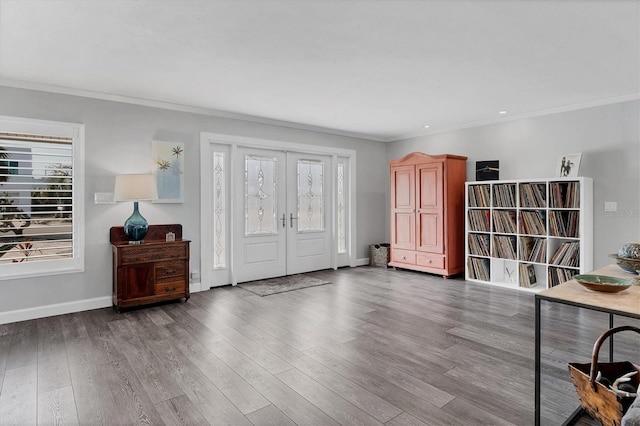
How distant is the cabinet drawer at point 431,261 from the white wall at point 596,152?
4.98 ft

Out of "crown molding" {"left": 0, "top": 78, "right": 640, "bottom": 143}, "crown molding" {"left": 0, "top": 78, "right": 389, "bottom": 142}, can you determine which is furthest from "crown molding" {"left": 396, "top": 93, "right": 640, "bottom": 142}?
"crown molding" {"left": 0, "top": 78, "right": 389, "bottom": 142}

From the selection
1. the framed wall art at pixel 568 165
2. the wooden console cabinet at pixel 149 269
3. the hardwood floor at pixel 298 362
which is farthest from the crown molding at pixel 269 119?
the hardwood floor at pixel 298 362

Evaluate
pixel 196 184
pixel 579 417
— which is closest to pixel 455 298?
pixel 579 417

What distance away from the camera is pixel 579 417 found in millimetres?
1967

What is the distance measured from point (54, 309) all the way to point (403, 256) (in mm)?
4774

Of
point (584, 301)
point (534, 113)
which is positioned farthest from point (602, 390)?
point (534, 113)

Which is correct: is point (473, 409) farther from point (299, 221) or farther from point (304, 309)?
point (299, 221)

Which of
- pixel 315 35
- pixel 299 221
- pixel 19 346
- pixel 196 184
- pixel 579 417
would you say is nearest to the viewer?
pixel 579 417

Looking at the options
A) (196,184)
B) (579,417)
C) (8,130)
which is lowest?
(579,417)

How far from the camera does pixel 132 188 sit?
3854 millimetres

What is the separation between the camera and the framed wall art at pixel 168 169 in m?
4.43

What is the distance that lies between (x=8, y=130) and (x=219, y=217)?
7.87 feet

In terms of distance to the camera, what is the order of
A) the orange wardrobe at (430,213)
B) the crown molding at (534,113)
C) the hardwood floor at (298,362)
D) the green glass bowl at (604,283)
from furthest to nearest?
the orange wardrobe at (430,213), the crown molding at (534,113), the hardwood floor at (298,362), the green glass bowl at (604,283)

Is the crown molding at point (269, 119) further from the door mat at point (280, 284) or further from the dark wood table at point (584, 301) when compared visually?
the dark wood table at point (584, 301)
